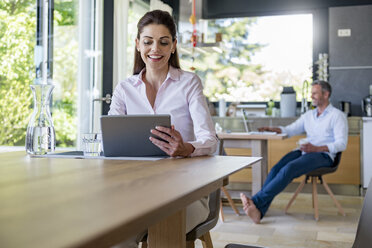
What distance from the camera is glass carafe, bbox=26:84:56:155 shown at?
1764 mm

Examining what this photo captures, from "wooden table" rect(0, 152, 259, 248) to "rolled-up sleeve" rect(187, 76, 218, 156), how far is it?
0.27m

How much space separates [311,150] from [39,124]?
298 centimetres

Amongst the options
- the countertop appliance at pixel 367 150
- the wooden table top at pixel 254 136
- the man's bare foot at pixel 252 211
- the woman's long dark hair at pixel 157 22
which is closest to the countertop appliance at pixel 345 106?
the countertop appliance at pixel 367 150

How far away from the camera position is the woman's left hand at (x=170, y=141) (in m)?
1.67

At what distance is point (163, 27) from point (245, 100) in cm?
446

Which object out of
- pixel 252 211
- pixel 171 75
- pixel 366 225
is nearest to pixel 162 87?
pixel 171 75

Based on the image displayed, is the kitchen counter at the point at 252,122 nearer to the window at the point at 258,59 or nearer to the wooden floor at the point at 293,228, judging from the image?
the window at the point at 258,59

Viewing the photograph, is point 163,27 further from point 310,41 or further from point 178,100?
point 310,41

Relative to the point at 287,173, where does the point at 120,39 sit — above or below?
above

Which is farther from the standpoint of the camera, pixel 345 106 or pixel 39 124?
pixel 345 106

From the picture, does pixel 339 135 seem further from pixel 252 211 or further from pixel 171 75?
pixel 171 75

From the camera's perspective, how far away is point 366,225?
1273 millimetres

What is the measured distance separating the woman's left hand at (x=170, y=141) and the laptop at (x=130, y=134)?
0.02 metres

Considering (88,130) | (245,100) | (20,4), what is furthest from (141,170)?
(245,100)
